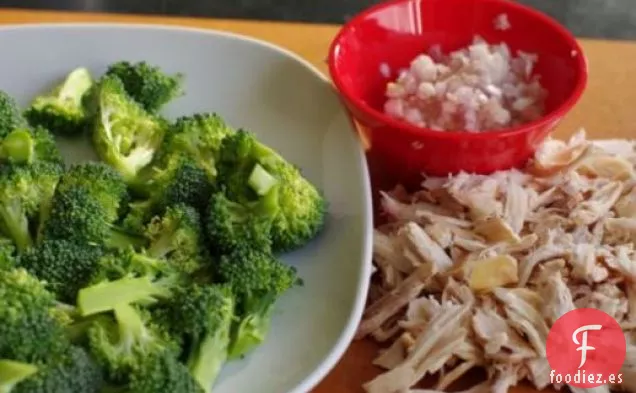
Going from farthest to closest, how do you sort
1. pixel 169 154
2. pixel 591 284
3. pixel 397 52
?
pixel 397 52
pixel 169 154
pixel 591 284

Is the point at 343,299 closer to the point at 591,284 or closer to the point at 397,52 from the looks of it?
the point at 591,284

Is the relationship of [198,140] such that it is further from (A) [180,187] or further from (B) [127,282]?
(B) [127,282]

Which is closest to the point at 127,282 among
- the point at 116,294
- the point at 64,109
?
the point at 116,294

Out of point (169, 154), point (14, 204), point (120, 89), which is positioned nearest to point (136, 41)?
point (120, 89)

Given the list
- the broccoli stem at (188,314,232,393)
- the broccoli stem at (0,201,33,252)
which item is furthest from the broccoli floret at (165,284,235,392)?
the broccoli stem at (0,201,33,252)

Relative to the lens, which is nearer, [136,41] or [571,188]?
[571,188]

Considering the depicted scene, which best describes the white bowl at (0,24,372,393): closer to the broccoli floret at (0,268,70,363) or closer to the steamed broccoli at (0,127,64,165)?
the steamed broccoli at (0,127,64,165)
